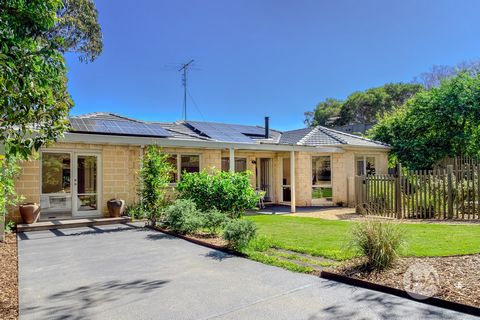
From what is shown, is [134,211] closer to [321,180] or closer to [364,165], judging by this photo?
[321,180]

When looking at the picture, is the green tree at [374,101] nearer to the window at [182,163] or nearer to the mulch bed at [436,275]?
the window at [182,163]

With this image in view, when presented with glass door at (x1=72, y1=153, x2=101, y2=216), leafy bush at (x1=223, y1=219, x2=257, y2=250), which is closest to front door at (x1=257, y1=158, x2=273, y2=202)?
glass door at (x1=72, y1=153, x2=101, y2=216)

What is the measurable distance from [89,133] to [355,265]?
995 centimetres

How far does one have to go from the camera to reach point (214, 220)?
8992 mm

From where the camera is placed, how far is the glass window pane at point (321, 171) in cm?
1761

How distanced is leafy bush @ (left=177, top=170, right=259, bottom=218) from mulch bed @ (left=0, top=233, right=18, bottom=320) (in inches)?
182

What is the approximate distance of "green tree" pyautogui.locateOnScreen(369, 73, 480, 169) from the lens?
1817cm

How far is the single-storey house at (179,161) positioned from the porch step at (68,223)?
0.79 m

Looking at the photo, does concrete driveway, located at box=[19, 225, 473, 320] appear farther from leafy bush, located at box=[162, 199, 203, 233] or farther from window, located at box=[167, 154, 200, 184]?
window, located at box=[167, 154, 200, 184]

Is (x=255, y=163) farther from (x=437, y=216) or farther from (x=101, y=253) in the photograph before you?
(x=101, y=253)

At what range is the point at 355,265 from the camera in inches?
225

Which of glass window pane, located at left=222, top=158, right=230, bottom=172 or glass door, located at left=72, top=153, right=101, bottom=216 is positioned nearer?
glass door, located at left=72, top=153, right=101, bottom=216

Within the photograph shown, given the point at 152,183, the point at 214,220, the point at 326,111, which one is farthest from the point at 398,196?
the point at 326,111

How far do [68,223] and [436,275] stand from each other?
10.4 m
